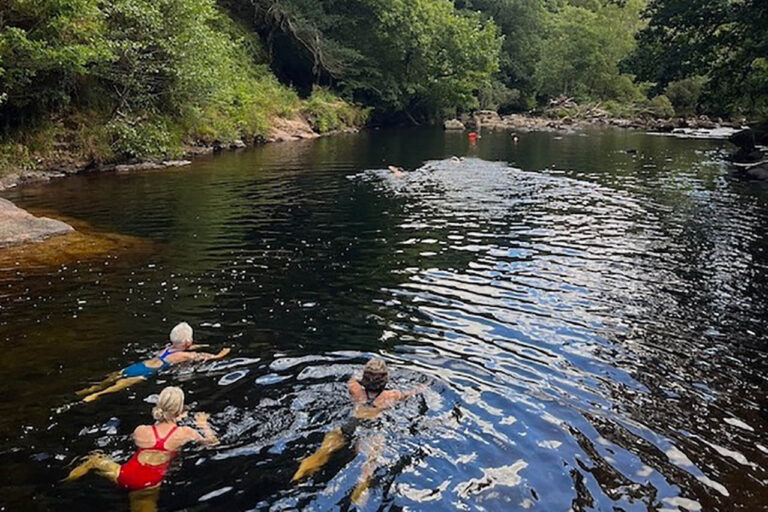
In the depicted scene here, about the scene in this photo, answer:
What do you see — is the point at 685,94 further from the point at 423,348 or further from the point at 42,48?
the point at 423,348

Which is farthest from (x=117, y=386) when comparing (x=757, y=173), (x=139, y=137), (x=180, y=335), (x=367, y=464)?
(x=757, y=173)

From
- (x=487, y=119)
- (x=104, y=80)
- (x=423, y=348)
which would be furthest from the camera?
(x=487, y=119)

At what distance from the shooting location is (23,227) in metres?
16.2

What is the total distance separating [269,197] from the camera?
2319 cm

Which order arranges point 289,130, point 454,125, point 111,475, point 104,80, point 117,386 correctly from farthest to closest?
point 454,125 → point 289,130 → point 104,80 → point 117,386 → point 111,475

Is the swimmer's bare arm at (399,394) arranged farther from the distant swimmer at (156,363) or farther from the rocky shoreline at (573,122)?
the rocky shoreline at (573,122)

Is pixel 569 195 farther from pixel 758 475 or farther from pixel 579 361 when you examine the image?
pixel 758 475

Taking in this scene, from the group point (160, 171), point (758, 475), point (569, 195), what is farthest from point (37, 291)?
point (569, 195)

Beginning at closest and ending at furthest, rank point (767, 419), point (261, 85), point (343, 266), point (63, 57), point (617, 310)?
1. point (767, 419)
2. point (617, 310)
3. point (343, 266)
4. point (63, 57)
5. point (261, 85)

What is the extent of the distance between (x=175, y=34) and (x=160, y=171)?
6.96 metres

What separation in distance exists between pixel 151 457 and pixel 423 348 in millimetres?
4738

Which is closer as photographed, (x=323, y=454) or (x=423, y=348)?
(x=323, y=454)

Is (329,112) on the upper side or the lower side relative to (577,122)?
upper

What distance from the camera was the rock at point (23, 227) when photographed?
15633 mm
